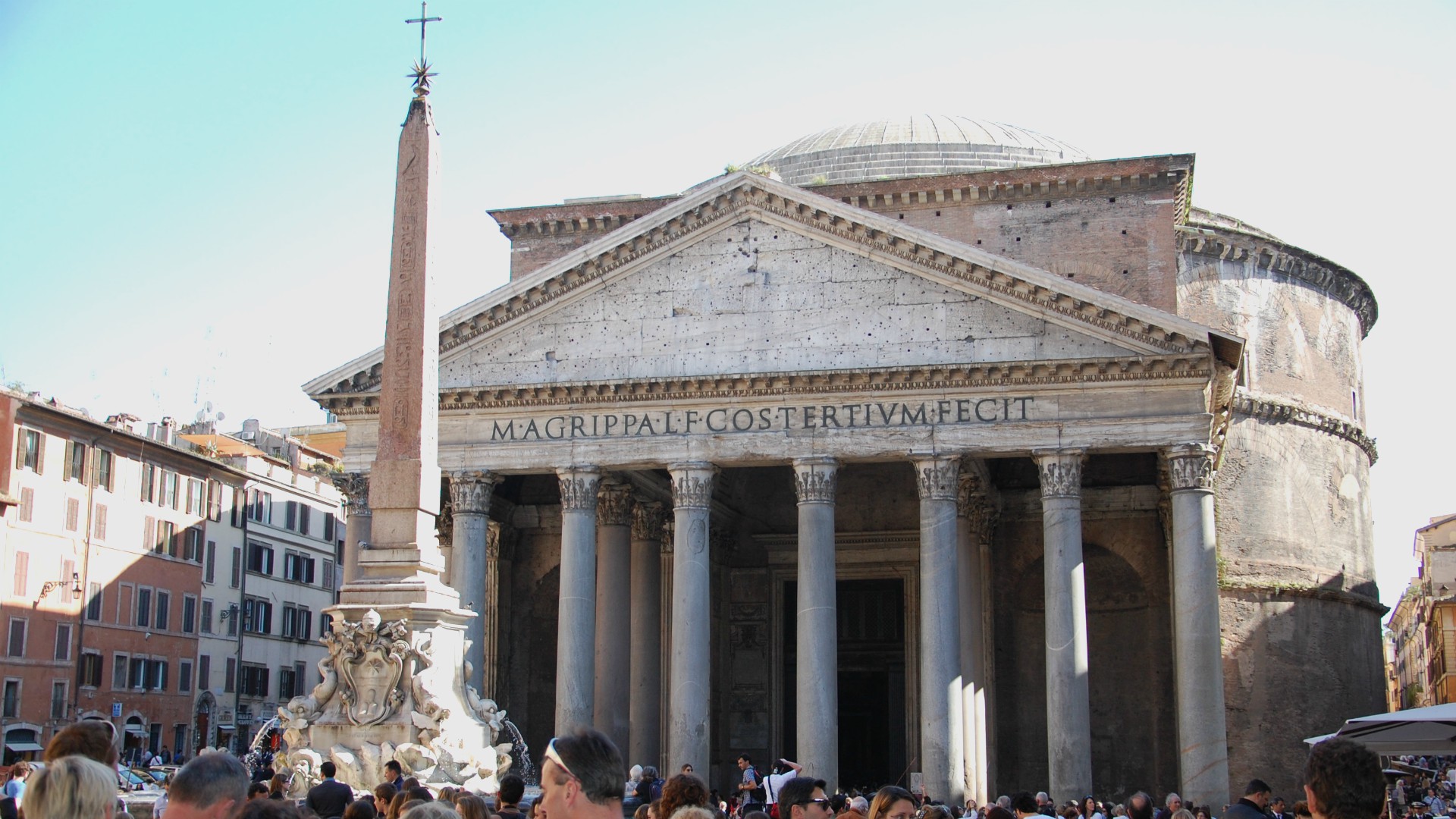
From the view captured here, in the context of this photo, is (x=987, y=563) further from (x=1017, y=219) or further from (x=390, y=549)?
(x=390, y=549)

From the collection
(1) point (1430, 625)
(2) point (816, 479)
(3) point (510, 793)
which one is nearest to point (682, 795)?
(3) point (510, 793)

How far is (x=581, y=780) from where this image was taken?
3912 millimetres

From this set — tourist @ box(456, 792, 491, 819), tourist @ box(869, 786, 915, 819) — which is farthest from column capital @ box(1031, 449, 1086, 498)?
tourist @ box(456, 792, 491, 819)

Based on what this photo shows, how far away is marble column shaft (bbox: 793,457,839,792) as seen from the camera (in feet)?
71.1

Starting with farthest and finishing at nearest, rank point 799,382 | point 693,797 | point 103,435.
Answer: point 103,435 → point 799,382 → point 693,797

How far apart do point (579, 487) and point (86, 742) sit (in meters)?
18.6

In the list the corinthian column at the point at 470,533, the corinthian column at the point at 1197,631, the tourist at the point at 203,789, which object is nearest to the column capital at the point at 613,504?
the corinthian column at the point at 470,533

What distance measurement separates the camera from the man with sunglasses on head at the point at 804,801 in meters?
6.80

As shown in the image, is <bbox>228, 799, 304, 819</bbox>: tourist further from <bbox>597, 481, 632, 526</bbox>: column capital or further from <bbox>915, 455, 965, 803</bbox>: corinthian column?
<bbox>597, 481, 632, 526</bbox>: column capital

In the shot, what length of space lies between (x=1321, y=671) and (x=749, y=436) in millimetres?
13777

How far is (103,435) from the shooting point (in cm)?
3309

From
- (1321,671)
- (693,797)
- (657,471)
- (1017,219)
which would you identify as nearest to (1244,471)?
(1321,671)

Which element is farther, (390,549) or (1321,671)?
(1321,671)

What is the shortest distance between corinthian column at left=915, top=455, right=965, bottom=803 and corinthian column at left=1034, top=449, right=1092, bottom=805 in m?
1.26
